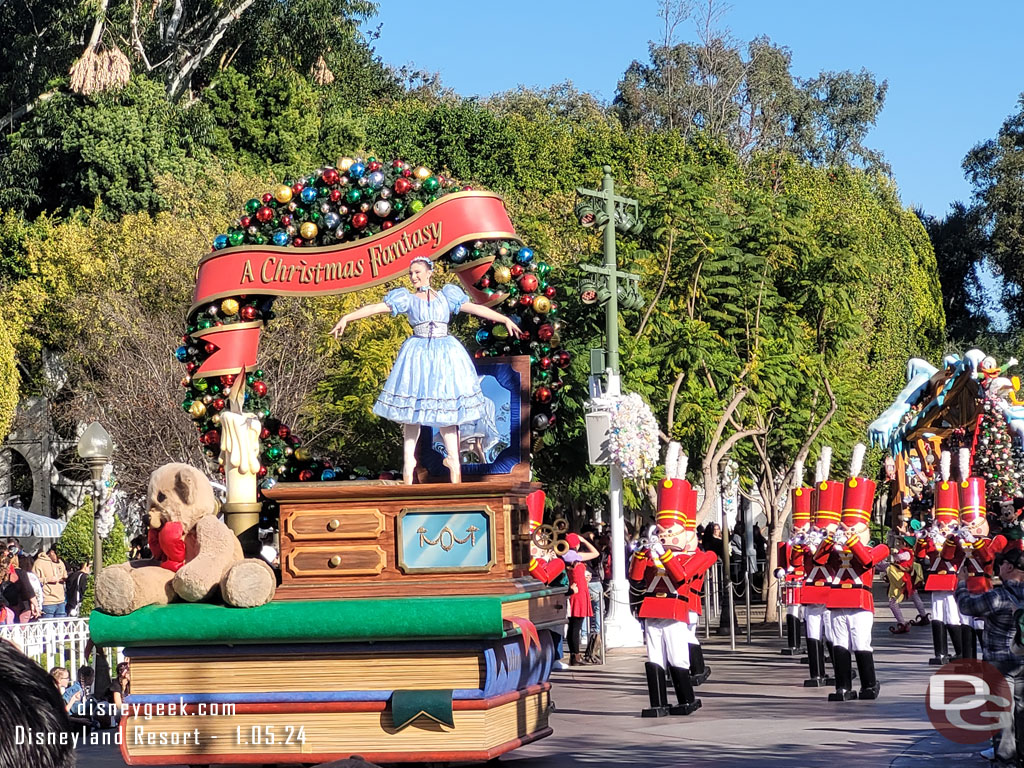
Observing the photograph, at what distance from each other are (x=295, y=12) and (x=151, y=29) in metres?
4.13

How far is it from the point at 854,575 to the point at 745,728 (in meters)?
2.19

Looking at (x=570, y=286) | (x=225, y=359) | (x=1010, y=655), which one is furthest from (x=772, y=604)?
(x=1010, y=655)

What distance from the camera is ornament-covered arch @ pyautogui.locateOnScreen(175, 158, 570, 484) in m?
12.4

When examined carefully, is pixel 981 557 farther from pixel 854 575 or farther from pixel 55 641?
pixel 55 641

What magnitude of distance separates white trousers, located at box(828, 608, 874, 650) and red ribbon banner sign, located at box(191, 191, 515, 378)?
4.37 meters

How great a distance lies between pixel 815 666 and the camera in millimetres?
15031

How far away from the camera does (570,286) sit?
23.9m

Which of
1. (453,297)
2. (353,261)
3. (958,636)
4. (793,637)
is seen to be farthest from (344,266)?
(793,637)

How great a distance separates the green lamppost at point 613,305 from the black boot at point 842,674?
6.29 metres

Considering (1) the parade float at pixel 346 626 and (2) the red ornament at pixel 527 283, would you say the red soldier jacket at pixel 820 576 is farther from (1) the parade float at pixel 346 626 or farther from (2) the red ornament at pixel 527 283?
(2) the red ornament at pixel 527 283

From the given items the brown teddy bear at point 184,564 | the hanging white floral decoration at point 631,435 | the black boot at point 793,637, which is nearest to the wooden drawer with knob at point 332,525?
the brown teddy bear at point 184,564

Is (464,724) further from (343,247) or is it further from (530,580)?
(343,247)

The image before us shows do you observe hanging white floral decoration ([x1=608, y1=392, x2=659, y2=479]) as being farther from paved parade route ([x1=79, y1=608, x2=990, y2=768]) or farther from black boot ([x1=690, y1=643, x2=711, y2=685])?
black boot ([x1=690, y1=643, x2=711, y2=685])

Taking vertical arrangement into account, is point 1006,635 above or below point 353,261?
below
